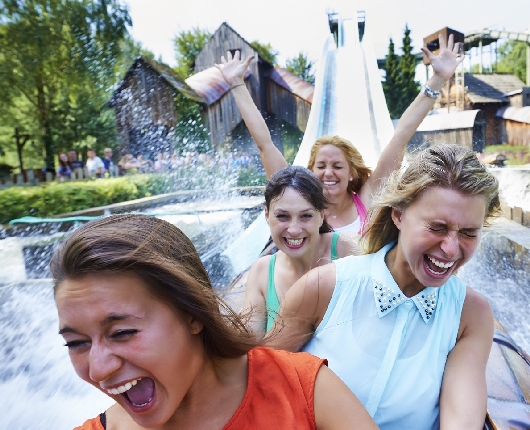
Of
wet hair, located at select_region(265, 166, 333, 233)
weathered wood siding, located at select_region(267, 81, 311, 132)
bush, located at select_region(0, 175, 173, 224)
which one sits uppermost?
weathered wood siding, located at select_region(267, 81, 311, 132)

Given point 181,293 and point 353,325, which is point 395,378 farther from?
point 181,293

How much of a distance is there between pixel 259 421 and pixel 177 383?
18cm

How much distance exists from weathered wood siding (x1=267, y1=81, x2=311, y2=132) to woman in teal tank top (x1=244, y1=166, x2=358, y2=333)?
17.1 meters

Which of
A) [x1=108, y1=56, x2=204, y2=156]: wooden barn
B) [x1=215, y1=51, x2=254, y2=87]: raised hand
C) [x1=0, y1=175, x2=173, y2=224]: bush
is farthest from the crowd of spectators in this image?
[x1=215, y1=51, x2=254, y2=87]: raised hand

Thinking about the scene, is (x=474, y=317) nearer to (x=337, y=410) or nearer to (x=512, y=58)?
(x=337, y=410)

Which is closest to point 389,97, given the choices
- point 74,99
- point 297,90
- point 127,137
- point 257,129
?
point 297,90

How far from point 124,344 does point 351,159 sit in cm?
205

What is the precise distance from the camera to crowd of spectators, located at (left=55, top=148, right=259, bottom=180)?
12328 millimetres

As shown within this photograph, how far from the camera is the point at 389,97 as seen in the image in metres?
24.7

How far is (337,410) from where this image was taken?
0.83m

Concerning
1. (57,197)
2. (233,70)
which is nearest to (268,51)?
(57,197)

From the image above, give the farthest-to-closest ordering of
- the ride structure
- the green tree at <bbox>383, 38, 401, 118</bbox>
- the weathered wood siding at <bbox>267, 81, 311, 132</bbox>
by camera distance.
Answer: the green tree at <bbox>383, 38, 401, 118</bbox> < the weathered wood siding at <bbox>267, 81, 311, 132</bbox> < the ride structure

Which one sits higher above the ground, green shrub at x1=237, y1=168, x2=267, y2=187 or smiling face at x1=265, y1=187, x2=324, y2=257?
smiling face at x1=265, y1=187, x2=324, y2=257

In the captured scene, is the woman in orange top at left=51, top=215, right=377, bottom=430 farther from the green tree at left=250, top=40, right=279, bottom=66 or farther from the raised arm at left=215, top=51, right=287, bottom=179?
the green tree at left=250, top=40, right=279, bottom=66
